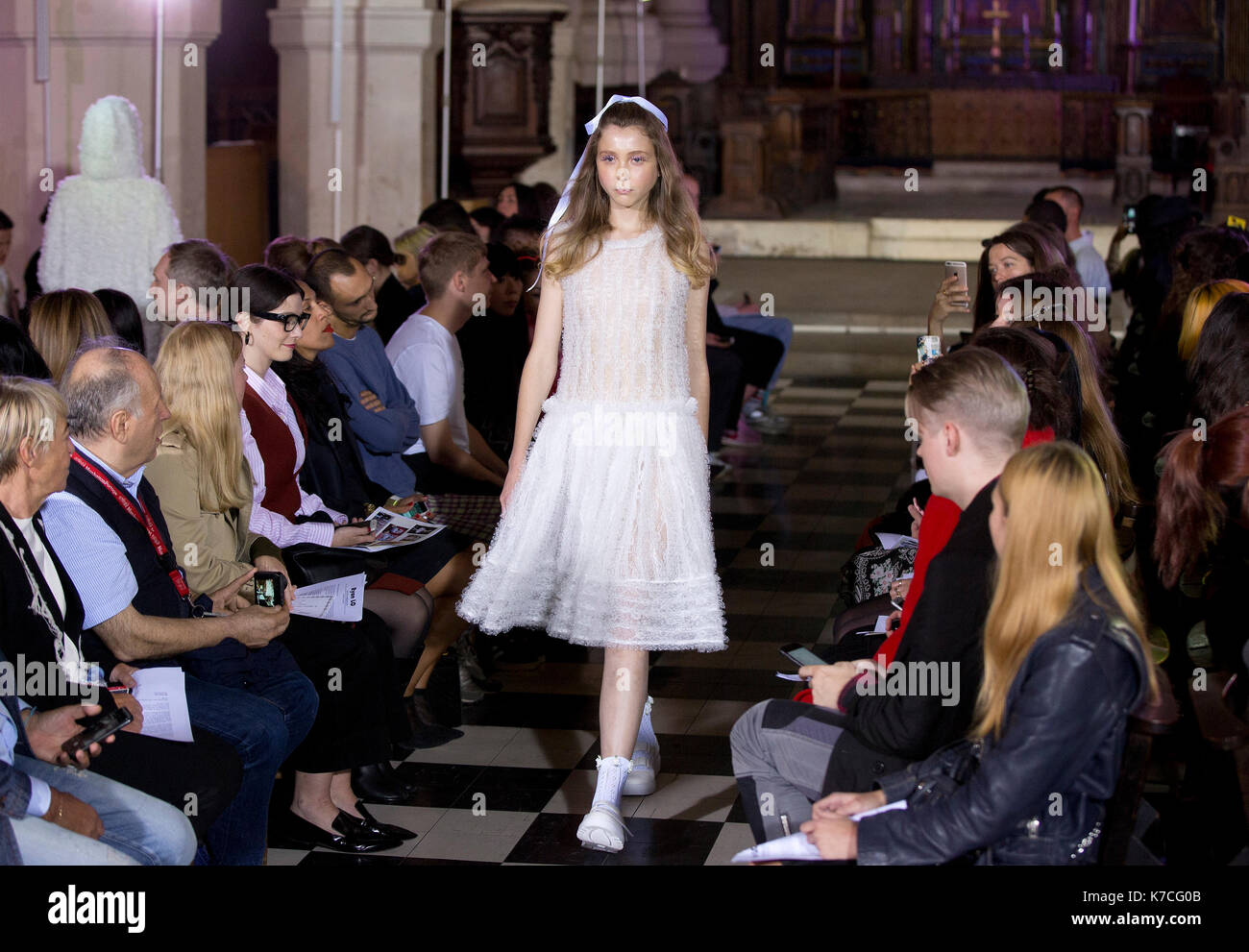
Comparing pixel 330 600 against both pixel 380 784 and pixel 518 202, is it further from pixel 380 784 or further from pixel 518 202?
pixel 518 202

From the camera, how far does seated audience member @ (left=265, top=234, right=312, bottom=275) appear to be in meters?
5.73

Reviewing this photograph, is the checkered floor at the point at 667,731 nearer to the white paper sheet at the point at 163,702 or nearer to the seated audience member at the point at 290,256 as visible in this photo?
the white paper sheet at the point at 163,702

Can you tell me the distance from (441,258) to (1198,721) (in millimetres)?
3127

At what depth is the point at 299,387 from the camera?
4832 mm

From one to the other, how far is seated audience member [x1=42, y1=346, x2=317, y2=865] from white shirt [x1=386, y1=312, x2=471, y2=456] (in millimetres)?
1862

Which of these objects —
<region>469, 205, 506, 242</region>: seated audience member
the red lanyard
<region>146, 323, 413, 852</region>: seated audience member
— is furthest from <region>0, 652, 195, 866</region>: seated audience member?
<region>469, 205, 506, 242</region>: seated audience member

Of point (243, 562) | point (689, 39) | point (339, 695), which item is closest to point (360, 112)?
point (243, 562)

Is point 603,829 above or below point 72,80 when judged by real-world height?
below

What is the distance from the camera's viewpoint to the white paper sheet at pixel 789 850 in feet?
9.15

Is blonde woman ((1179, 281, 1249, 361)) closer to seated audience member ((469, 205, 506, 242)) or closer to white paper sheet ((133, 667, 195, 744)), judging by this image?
white paper sheet ((133, 667, 195, 744))

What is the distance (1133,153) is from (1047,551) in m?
17.1

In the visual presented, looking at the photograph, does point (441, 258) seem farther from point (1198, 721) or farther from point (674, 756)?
point (1198, 721)

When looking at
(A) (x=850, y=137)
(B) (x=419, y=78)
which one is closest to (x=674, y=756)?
(B) (x=419, y=78)

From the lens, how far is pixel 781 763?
3262 millimetres
